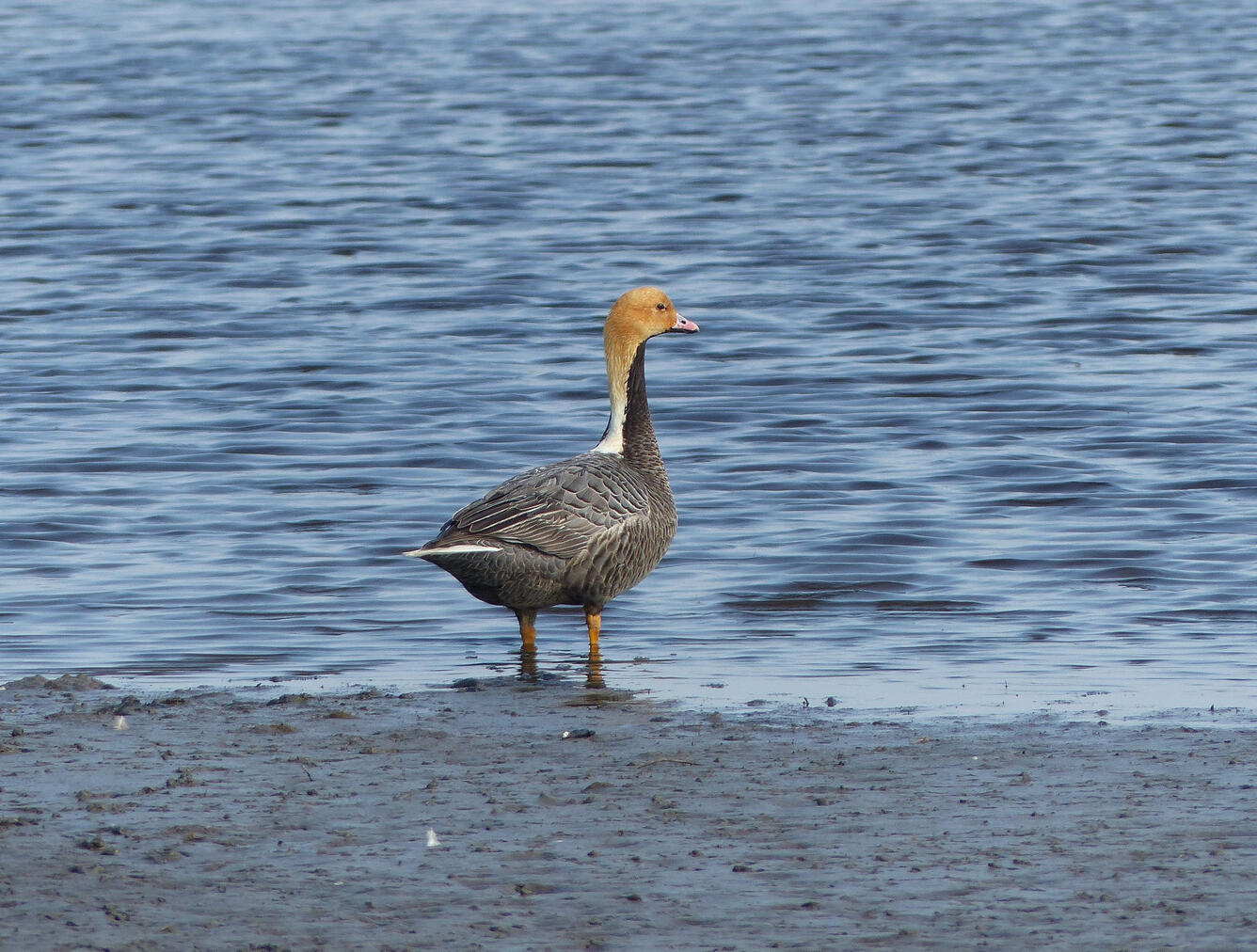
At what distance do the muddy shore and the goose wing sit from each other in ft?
3.77

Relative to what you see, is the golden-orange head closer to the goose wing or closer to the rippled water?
the goose wing

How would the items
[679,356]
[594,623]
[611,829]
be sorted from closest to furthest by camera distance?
[611,829] → [594,623] → [679,356]

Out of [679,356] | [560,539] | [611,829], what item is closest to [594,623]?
[560,539]

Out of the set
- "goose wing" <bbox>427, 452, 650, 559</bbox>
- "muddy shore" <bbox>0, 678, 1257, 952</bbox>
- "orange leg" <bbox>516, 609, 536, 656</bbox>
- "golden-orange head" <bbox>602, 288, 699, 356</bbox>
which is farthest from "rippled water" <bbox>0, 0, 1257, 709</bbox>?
"golden-orange head" <bbox>602, 288, 699, 356</bbox>

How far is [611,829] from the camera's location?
5.89 m

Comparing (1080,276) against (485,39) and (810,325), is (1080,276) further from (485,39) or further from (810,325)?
(485,39)

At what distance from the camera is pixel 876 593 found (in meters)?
10.5

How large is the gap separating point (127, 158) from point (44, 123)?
343cm

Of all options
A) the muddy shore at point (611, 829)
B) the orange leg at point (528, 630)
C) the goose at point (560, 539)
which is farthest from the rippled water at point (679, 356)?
the muddy shore at point (611, 829)

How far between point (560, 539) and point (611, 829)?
2.92 meters

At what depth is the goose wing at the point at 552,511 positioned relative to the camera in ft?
28.4

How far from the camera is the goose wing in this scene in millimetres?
8648

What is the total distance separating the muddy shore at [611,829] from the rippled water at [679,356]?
1260mm

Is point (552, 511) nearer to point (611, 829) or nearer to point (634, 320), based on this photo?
point (634, 320)
